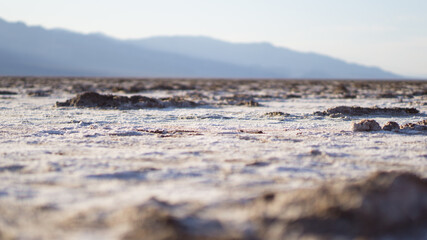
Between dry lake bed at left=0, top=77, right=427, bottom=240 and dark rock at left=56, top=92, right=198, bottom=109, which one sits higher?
dark rock at left=56, top=92, right=198, bottom=109

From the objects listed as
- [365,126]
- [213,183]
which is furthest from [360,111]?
[213,183]

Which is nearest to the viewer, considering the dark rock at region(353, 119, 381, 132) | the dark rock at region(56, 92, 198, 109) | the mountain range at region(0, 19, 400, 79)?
the dark rock at region(353, 119, 381, 132)

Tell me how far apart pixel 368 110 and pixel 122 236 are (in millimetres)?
6478

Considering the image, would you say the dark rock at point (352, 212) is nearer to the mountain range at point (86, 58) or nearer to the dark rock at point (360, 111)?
the dark rock at point (360, 111)

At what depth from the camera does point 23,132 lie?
4551 millimetres

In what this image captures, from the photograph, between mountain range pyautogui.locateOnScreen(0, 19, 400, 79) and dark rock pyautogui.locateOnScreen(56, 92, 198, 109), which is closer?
dark rock pyautogui.locateOnScreen(56, 92, 198, 109)

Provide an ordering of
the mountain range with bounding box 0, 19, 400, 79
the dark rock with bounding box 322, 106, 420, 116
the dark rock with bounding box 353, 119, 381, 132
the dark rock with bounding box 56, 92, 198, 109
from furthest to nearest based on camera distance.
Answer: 1. the mountain range with bounding box 0, 19, 400, 79
2. the dark rock with bounding box 56, 92, 198, 109
3. the dark rock with bounding box 322, 106, 420, 116
4. the dark rock with bounding box 353, 119, 381, 132

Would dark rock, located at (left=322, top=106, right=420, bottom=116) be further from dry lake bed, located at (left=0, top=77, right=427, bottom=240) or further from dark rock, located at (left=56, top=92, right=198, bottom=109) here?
dark rock, located at (left=56, top=92, right=198, bottom=109)

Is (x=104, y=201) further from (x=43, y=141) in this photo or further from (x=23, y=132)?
(x=23, y=132)

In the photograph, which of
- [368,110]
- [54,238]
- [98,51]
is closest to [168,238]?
[54,238]

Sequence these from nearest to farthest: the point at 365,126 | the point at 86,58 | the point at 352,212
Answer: the point at 352,212 → the point at 365,126 → the point at 86,58

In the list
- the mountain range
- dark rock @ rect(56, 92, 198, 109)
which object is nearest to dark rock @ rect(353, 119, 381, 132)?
dark rock @ rect(56, 92, 198, 109)

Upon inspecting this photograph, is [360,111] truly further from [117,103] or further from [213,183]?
[213,183]

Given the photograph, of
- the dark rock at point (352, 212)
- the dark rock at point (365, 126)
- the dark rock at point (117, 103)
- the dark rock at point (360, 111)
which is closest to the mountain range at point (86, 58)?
the dark rock at point (117, 103)
